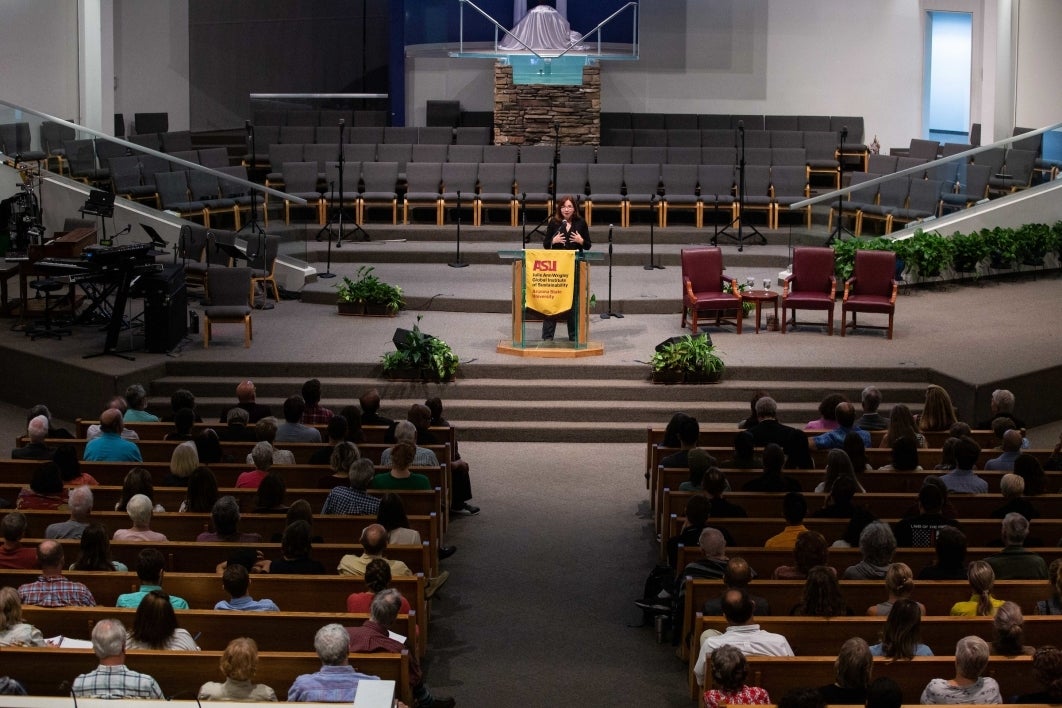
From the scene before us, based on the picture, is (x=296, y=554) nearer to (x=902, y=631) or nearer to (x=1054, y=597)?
(x=902, y=631)

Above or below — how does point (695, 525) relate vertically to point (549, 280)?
below

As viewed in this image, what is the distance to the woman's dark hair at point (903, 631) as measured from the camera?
5.07 metres

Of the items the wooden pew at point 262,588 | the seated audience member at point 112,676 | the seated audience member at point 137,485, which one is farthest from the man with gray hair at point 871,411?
the seated audience member at point 112,676

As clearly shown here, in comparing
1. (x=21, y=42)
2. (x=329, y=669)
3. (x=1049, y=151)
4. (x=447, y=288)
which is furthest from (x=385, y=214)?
(x=329, y=669)

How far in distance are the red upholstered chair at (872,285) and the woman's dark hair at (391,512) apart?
657 cm

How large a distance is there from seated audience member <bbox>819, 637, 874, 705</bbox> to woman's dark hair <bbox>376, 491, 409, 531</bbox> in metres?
2.52

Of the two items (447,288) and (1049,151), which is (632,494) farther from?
(1049,151)

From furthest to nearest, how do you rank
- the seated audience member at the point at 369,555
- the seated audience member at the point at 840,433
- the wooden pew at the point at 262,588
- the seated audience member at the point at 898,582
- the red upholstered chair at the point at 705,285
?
1. the red upholstered chair at the point at 705,285
2. the seated audience member at the point at 840,433
3. the seated audience member at the point at 369,555
4. the wooden pew at the point at 262,588
5. the seated audience member at the point at 898,582

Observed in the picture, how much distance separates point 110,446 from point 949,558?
4660 mm

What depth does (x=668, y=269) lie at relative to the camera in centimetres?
1516

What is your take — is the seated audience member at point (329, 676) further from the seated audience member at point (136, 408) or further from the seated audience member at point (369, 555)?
the seated audience member at point (136, 408)

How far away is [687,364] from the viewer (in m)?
11.0

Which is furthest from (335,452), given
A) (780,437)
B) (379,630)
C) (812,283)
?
(812,283)

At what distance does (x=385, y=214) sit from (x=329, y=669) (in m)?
12.5
